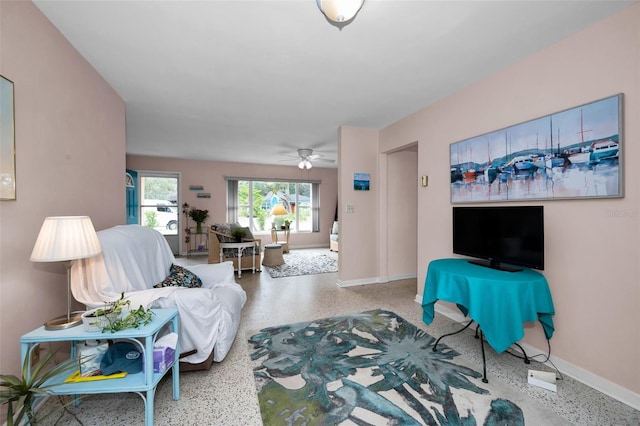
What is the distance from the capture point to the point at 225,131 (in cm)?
454

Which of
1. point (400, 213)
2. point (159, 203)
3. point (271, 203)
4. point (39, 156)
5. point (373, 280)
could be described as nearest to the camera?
point (39, 156)

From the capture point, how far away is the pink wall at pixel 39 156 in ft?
4.99

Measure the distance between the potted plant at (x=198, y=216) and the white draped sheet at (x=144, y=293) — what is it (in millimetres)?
4949

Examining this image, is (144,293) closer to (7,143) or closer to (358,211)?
(7,143)

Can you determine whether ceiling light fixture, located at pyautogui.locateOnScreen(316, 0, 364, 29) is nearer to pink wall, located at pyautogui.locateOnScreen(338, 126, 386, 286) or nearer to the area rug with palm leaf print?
the area rug with palm leaf print

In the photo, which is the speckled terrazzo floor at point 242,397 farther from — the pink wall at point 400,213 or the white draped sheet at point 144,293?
the pink wall at point 400,213

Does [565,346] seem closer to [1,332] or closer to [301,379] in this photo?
[301,379]

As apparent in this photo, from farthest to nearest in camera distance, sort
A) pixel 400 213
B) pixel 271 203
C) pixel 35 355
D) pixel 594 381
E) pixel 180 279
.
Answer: pixel 271 203, pixel 400 213, pixel 180 279, pixel 594 381, pixel 35 355

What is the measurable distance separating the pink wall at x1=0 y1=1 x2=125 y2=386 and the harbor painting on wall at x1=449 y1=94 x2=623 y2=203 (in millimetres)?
3654

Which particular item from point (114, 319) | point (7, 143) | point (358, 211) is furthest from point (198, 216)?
point (114, 319)

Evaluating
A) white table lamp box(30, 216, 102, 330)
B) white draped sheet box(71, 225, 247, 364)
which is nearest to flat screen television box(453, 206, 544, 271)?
white draped sheet box(71, 225, 247, 364)

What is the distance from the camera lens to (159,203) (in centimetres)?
698

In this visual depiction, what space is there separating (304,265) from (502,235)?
13.6 feet

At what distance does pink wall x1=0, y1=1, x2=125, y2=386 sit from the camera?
1521 mm
